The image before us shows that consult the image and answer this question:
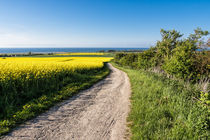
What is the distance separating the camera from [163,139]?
2863 millimetres

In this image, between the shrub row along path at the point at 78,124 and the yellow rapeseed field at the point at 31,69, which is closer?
the shrub row along path at the point at 78,124

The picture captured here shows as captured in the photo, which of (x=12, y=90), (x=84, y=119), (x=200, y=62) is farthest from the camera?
(x=200, y=62)

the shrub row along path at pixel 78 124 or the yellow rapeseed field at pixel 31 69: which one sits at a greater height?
the yellow rapeseed field at pixel 31 69

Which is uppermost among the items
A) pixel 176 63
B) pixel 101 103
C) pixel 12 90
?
pixel 176 63

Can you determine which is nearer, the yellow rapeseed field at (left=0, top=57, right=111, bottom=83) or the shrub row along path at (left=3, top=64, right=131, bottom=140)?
the shrub row along path at (left=3, top=64, right=131, bottom=140)

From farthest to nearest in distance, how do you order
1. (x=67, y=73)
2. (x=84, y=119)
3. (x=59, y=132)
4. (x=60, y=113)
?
(x=67, y=73) → (x=60, y=113) → (x=84, y=119) → (x=59, y=132)

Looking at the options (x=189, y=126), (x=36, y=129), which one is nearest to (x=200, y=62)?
(x=189, y=126)

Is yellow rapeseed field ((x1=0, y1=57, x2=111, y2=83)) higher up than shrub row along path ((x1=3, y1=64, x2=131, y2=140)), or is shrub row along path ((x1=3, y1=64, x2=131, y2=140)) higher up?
yellow rapeseed field ((x1=0, y1=57, x2=111, y2=83))

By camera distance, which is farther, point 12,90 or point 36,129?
point 12,90

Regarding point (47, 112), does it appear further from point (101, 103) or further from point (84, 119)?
point (101, 103)

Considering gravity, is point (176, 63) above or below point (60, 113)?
above

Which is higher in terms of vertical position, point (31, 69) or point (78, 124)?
point (31, 69)

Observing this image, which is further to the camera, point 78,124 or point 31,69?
point 31,69

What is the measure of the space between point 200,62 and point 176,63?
218 centimetres
